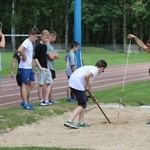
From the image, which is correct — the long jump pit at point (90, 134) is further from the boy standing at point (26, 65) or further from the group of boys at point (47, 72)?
the boy standing at point (26, 65)

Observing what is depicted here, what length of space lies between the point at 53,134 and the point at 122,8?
2578 inches

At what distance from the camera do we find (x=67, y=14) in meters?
69.4

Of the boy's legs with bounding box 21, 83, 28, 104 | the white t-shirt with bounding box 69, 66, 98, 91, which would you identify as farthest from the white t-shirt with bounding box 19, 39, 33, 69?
the white t-shirt with bounding box 69, 66, 98, 91

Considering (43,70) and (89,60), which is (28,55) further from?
(89,60)

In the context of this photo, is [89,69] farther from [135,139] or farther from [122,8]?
[122,8]

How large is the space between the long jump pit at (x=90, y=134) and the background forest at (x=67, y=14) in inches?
2079

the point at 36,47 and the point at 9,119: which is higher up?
the point at 36,47

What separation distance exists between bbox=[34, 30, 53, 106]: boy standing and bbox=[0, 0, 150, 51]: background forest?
167 ft

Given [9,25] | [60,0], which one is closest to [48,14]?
[60,0]

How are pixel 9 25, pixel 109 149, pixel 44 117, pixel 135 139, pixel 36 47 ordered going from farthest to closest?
1. pixel 9 25
2. pixel 36 47
3. pixel 44 117
4. pixel 135 139
5. pixel 109 149

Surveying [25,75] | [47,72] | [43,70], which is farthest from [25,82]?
[47,72]

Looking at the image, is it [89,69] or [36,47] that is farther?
[36,47]

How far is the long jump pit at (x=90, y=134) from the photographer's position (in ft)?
27.4

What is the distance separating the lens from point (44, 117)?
36.8 feet
